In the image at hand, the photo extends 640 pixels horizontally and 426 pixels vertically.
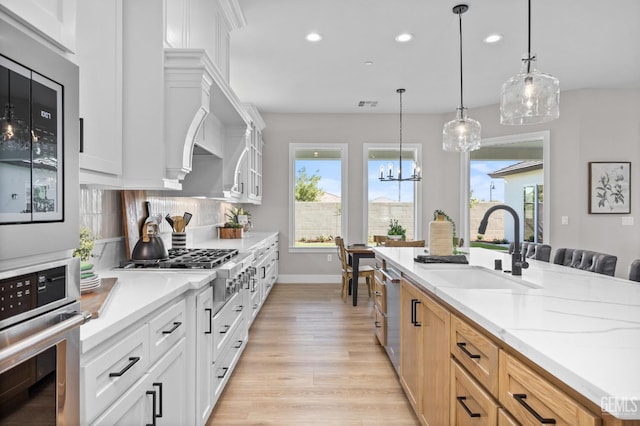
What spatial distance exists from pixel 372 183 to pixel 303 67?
2.74 metres

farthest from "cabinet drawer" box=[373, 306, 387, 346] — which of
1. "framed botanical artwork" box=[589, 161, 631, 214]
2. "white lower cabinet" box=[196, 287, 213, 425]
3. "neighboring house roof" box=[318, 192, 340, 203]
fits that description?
"framed botanical artwork" box=[589, 161, 631, 214]

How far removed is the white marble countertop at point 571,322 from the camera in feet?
2.56

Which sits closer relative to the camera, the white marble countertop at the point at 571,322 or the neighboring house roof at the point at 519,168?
the white marble countertop at the point at 571,322

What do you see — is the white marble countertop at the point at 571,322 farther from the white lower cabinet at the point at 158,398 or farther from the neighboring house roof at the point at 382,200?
the neighboring house roof at the point at 382,200

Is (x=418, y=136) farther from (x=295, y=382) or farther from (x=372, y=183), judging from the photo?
(x=295, y=382)

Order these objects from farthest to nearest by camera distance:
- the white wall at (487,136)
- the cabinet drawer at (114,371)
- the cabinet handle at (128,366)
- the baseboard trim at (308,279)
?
the baseboard trim at (308,279) → the white wall at (487,136) → the cabinet handle at (128,366) → the cabinet drawer at (114,371)

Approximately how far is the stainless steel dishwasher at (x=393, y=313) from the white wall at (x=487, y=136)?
12.2 feet

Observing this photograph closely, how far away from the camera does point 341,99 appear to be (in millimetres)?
5844

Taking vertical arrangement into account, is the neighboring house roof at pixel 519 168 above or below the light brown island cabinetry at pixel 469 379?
above

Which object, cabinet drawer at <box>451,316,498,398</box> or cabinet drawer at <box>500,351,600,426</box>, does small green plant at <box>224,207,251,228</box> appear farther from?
cabinet drawer at <box>500,351,600,426</box>

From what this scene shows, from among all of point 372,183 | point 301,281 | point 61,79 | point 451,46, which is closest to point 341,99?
point 372,183

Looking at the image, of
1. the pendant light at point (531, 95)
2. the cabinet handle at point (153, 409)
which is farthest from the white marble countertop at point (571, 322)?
the cabinet handle at point (153, 409)

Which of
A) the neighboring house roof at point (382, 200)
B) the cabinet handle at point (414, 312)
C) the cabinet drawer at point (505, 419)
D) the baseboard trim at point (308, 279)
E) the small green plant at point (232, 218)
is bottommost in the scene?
the baseboard trim at point (308, 279)

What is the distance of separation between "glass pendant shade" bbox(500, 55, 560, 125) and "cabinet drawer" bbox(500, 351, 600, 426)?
173cm
